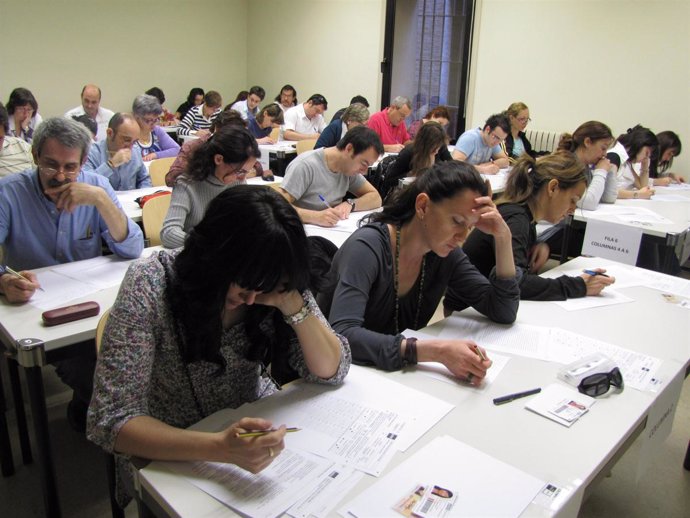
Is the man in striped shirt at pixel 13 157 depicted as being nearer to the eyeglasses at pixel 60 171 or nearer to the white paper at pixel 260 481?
the eyeglasses at pixel 60 171

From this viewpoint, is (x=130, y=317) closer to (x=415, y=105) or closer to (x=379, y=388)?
(x=379, y=388)

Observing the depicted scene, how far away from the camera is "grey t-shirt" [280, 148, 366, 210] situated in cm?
334

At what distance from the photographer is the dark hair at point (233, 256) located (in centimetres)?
107

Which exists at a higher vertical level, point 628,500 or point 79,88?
point 79,88

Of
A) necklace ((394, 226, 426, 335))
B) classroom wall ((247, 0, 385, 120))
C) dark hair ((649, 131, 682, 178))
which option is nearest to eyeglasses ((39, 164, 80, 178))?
necklace ((394, 226, 426, 335))

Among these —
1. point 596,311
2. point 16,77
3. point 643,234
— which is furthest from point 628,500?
point 16,77

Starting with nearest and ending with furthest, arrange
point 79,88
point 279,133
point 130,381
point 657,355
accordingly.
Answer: point 130,381 → point 657,355 → point 279,133 → point 79,88

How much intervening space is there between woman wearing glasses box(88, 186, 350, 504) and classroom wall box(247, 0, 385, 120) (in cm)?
732

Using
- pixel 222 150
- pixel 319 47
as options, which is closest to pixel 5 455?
pixel 222 150

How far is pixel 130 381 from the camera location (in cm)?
110

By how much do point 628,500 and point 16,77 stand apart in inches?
317

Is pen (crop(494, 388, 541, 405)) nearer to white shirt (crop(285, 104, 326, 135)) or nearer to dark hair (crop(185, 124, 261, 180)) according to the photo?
dark hair (crop(185, 124, 261, 180))

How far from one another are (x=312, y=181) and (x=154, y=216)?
3.30 ft

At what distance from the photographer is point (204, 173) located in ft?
8.30
